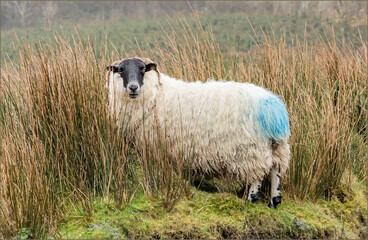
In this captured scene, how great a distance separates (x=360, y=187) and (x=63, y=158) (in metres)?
3.09

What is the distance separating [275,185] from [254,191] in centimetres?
19

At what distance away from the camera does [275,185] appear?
439 cm

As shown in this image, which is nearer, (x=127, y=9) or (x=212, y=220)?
(x=212, y=220)

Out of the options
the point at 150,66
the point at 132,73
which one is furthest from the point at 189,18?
the point at 132,73

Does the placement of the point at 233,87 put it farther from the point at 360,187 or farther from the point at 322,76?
the point at 322,76

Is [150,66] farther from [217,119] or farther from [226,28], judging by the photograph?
[226,28]

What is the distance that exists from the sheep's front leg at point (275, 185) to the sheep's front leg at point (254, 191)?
118mm

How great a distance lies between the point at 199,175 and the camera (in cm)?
464

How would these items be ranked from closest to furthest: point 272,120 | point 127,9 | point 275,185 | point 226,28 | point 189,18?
point 272,120 < point 275,185 < point 189,18 < point 226,28 < point 127,9

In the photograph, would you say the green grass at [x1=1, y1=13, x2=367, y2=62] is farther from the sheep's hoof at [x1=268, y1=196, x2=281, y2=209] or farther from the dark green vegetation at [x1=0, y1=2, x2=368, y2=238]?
the sheep's hoof at [x1=268, y1=196, x2=281, y2=209]

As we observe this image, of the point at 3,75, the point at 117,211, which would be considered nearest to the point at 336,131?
the point at 117,211

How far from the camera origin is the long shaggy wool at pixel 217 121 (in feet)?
13.8

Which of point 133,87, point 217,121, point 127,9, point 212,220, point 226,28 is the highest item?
point 127,9

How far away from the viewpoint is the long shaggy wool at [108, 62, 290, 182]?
4199 mm
